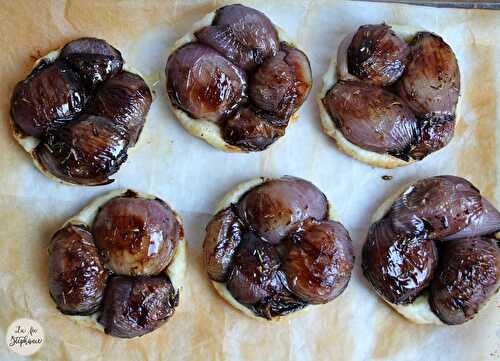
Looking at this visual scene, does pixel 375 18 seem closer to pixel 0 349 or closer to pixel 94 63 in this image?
pixel 94 63

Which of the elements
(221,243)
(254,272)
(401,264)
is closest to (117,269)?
(221,243)

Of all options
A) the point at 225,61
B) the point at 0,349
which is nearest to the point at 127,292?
the point at 0,349

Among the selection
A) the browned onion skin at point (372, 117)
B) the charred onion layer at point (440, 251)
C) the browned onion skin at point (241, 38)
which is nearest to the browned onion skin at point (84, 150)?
the browned onion skin at point (241, 38)

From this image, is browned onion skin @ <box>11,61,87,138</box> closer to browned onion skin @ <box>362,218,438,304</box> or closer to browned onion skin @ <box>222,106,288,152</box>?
browned onion skin @ <box>222,106,288,152</box>

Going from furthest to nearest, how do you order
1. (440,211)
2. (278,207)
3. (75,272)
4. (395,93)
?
(395,93)
(440,211)
(278,207)
(75,272)

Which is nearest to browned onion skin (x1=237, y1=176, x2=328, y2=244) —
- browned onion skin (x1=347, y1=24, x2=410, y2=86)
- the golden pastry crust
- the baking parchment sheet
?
the baking parchment sheet

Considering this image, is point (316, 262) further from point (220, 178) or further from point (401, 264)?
point (220, 178)

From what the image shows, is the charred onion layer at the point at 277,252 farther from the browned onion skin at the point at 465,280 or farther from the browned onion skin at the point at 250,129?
the browned onion skin at the point at 465,280
